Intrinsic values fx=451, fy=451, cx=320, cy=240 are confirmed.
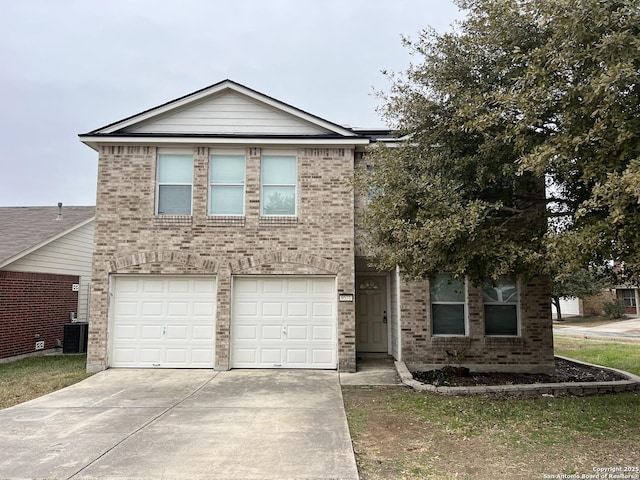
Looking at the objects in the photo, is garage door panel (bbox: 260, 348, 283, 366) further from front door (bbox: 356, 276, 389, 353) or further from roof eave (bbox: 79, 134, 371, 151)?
roof eave (bbox: 79, 134, 371, 151)

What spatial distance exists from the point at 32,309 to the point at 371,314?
33.2 ft

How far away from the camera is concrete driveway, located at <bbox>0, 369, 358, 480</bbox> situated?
5.00 metres

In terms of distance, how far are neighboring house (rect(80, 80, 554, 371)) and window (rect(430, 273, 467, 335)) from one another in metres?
0.03

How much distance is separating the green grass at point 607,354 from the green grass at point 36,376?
43.4ft

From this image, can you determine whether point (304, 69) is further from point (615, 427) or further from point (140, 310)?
point (615, 427)

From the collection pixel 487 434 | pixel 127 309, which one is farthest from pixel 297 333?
pixel 487 434

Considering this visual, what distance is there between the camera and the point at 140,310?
36.5ft

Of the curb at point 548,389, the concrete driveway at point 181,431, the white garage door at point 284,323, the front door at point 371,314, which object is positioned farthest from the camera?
the front door at point 371,314

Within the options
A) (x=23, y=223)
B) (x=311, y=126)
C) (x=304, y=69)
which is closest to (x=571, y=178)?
(x=311, y=126)

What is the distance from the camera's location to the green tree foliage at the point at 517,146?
5047mm

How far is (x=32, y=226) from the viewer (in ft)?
50.8

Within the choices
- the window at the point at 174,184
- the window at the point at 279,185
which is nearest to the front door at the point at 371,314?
the window at the point at 279,185

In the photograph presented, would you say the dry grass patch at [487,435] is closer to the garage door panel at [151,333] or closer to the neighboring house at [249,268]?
the neighboring house at [249,268]

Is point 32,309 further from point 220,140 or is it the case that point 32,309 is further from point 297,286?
point 297,286
